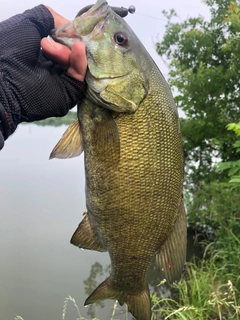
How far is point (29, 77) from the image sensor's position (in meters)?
1.72

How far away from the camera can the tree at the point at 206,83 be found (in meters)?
7.39

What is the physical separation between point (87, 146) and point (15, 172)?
12.6 m

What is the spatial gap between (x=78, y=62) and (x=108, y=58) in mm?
157

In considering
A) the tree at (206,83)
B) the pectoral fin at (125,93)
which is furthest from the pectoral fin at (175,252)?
the tree at (206,83)

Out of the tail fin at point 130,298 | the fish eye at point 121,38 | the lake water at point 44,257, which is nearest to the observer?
the fish eye at point 121,38

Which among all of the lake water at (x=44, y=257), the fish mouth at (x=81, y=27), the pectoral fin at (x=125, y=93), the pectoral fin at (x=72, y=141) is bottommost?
the lake water at (x=44, y=257)

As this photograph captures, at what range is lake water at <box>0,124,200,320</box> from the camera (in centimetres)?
584

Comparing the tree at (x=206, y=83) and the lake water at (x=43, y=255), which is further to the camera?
the tree at (x=206, y=83)

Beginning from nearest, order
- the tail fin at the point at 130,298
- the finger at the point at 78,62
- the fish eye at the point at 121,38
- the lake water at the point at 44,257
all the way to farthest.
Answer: the finger at the point at 78,62
the fish eye at the point at 121,38
the tail fin at the point at 130,298
the lake water at the point at 44,257

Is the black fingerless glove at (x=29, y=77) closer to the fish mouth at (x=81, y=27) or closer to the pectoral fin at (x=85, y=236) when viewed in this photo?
the fish mouth at (x=81, y=27)

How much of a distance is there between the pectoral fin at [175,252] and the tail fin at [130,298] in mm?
230

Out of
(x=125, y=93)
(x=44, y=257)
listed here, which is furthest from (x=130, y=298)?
(x=44, y=257)

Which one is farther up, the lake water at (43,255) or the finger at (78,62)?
the finger at (78,62)

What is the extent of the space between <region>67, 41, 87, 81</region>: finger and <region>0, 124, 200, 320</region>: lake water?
4556mm
